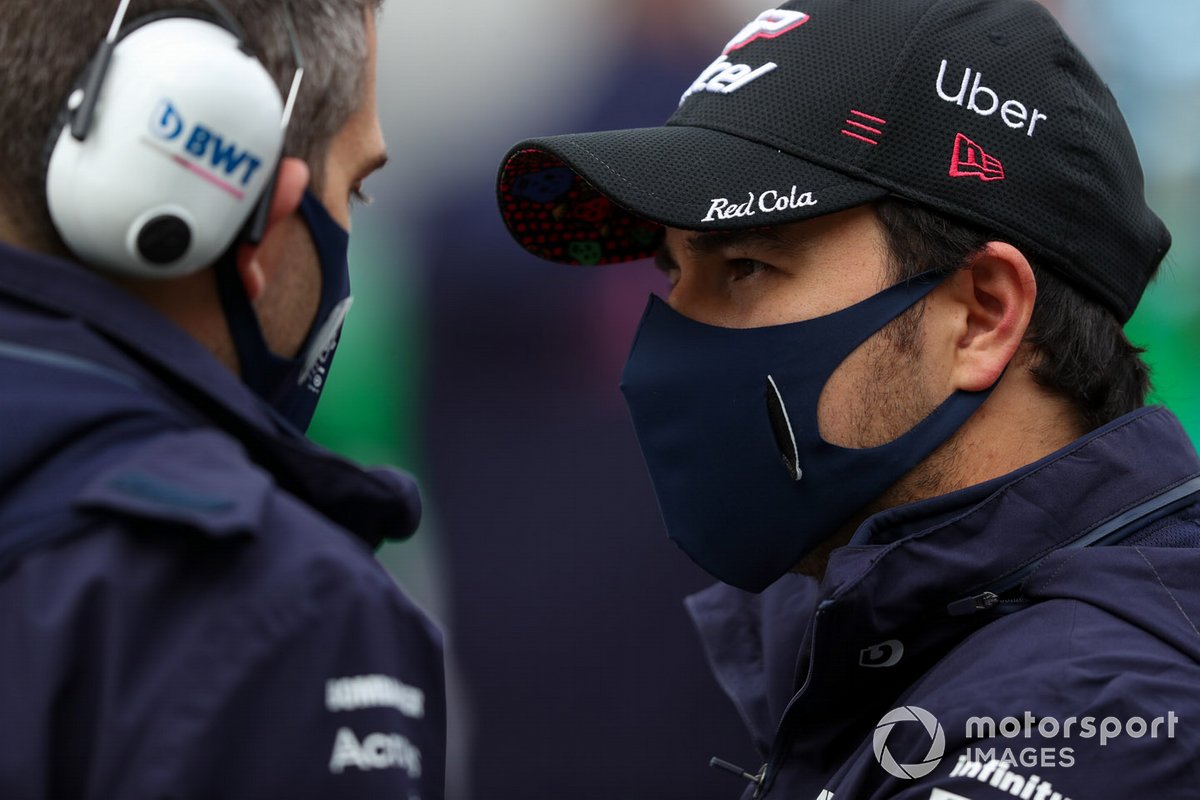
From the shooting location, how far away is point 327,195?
3.52 ft

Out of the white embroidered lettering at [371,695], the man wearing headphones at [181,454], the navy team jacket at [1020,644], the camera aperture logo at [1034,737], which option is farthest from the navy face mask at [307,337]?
the camera aperture logo at [1034,737]

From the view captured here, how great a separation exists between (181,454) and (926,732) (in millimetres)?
774

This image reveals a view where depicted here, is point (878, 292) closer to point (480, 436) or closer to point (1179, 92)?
point (480, 436)

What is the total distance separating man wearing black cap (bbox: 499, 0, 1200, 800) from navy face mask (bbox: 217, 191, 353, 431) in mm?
431

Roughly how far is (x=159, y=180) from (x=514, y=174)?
0.83 meters

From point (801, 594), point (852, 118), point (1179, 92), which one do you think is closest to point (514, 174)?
point (852, 118)

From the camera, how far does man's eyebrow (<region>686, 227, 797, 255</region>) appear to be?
144 centimetres

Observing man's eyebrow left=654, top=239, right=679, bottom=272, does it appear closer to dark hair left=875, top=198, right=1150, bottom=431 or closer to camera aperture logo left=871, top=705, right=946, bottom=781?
dark hair left=875, top=198, right=1150, bottom=431

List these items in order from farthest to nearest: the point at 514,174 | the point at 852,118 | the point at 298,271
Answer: the point at 514,174
the point at 852,118
the point at 298,271

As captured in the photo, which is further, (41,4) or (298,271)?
(298,271)

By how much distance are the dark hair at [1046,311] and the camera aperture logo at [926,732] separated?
0.45 meters

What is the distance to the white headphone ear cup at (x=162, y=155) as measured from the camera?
0.86 meters

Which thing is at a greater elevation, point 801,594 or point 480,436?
point 801,594

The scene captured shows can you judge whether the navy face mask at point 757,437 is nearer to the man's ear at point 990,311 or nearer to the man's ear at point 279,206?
the man's ear at point 990,311
